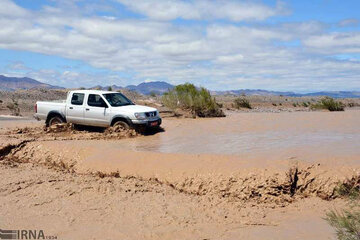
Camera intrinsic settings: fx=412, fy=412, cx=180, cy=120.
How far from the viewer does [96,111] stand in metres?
15.0

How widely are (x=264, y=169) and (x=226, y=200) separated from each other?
1.05 meters

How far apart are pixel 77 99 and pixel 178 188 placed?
26.7 ft

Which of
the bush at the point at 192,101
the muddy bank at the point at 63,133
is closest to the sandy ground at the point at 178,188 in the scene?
the muddy bank at the point at 63,133

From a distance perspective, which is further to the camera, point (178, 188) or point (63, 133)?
point (63, 133)

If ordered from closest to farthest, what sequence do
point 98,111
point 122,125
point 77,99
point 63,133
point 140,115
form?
point 140,115 < point 122,125 < point 98,111 < point 63,133 < point 77,99

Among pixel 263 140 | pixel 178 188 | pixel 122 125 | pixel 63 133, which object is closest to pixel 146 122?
pixel 122 125

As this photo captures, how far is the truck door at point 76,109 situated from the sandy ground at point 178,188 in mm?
3356

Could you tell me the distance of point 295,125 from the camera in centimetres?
1642

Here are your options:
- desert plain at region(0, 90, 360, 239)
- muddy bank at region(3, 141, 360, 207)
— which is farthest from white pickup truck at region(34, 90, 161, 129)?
muddy bank at region(3, 141, 360, 207)

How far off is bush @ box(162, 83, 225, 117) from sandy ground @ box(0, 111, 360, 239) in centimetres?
1073

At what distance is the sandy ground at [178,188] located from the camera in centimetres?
708

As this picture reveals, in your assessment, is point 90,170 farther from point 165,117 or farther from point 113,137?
point 165,117

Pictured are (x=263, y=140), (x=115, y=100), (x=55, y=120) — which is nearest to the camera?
(x=263, y=140)

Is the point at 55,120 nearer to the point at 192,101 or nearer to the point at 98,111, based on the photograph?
the point at 98,111
